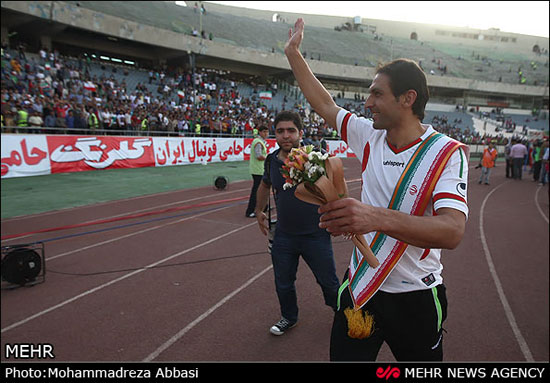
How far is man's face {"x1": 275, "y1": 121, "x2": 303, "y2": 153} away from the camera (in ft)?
9.71

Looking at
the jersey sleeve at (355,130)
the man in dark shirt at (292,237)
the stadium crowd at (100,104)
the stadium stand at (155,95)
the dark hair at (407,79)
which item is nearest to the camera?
the dark hair at (407,79)

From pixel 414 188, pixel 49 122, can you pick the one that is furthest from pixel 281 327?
pixel 49 122

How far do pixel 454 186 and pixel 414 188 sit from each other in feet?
0.50

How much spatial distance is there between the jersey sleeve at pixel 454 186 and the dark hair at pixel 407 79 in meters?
0.31

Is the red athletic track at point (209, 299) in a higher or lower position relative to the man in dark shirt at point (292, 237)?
lower

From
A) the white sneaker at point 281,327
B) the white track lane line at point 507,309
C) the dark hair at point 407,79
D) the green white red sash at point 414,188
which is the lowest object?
the white track lane line at point 507,309

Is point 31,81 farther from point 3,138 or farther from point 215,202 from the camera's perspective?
point 215,202

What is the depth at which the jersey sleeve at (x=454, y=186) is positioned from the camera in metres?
1.35

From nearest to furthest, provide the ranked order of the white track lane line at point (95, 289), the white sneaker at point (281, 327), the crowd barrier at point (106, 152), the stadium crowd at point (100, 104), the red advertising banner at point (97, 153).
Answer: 1. the white sneaker at point (281, 327)
2. the white track lane line at point (95, 289)
3. the crowd barrier at point (106, 152)
4. the red advertising banner at point (97, 153)
5. the stadium crowd at point (100, 104)

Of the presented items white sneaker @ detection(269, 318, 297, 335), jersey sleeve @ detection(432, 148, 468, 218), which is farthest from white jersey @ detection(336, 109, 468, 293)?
white sneaker @ detection(269, 318, 297, 335)

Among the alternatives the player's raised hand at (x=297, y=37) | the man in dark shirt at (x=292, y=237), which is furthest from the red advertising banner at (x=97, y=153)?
the player's raised hand at (x=297, y=37)
